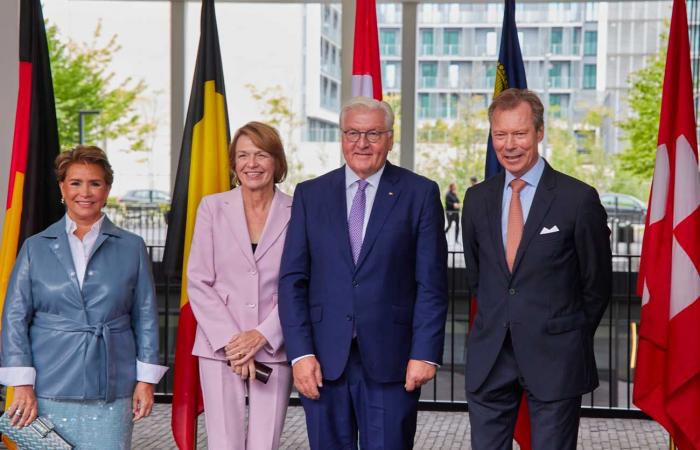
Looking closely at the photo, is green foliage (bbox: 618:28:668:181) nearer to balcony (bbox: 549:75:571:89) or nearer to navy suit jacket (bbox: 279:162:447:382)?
balcony (bbox: 549:75:571:89)

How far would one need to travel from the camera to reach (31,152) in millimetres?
4082

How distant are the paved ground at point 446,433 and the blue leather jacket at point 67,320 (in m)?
2.31

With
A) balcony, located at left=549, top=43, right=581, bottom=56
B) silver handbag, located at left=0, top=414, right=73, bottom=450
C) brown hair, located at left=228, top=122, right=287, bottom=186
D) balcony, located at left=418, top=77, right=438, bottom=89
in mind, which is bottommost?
silver handbag, located at left=0, top=414, right=73, bottom=450

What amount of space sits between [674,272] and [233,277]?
1.90 m

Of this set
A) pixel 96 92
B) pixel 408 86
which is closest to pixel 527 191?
pixel 408 86

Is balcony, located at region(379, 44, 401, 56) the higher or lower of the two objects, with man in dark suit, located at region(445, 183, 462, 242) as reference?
higher

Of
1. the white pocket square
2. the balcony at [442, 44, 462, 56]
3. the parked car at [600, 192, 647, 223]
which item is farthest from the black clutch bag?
the parked car at [600, 192, 647, 223]

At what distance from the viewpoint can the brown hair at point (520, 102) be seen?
2967mm

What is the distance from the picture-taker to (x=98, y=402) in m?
3.08

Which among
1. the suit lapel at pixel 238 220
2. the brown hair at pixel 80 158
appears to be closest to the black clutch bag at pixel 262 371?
the suit lapel at pixel 238 220

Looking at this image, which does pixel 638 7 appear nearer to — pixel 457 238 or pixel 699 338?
pixel 457 238

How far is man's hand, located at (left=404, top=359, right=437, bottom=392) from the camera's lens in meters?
3.02

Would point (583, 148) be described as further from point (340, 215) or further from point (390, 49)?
point (340, 215)

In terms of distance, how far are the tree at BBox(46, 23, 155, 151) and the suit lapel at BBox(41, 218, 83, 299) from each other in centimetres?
1585
